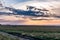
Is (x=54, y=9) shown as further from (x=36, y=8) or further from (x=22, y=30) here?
(x=22, y=30)

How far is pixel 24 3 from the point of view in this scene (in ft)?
5.44

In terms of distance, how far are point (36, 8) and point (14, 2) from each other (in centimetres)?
26

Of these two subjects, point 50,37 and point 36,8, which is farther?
point 36,8

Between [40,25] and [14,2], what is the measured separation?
39 cm

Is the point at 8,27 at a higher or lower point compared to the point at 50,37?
higher

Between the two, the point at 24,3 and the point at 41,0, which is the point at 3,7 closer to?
the point at 24,3

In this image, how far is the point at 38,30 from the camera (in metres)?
1.56

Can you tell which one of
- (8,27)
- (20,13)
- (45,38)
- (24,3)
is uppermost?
(24,3)

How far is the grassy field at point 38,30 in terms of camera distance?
59.3 inches

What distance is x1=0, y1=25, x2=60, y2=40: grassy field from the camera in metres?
1.51

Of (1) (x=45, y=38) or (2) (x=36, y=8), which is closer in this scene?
(1) (x=45, y=38)

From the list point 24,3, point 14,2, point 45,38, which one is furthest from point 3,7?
point 45,38

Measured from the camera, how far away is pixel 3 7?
1.70m

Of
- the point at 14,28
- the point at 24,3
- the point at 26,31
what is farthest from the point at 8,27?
the point at 24,3
